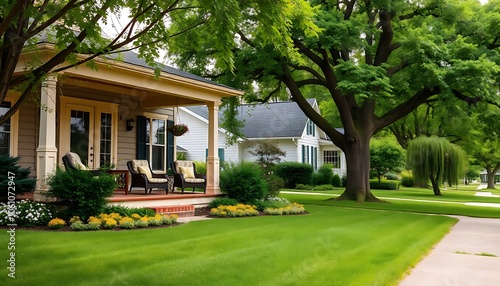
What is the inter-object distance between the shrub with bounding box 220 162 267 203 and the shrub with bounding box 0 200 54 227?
17.5ft

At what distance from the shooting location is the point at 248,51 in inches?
643

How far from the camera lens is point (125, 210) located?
9.52 m

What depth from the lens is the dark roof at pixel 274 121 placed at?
3036cm

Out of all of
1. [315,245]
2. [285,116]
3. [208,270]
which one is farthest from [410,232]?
[285,116]

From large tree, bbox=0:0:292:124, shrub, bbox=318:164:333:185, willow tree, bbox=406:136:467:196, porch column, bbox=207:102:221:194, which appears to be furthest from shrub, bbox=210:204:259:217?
shrub, bbox=318:164:333:185

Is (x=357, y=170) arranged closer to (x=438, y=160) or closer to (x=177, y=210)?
(x=177, y=210)

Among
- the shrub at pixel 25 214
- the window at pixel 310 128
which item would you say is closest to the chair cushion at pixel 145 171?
the shrub at pixel 25 214

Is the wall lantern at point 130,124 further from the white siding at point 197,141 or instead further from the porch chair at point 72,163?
the white siding at point 197,141

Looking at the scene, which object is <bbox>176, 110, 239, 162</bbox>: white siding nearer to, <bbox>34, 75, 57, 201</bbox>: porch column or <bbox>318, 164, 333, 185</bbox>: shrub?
<bbox>318, 164, 333, 185</bbox>: shrub

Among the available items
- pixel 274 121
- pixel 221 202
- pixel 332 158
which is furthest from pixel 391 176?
pixel 221 202

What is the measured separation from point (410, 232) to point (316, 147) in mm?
23973

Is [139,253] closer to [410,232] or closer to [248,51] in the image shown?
[410,232]

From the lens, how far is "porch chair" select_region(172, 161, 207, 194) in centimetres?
1261

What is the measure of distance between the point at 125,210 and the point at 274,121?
2284cm
